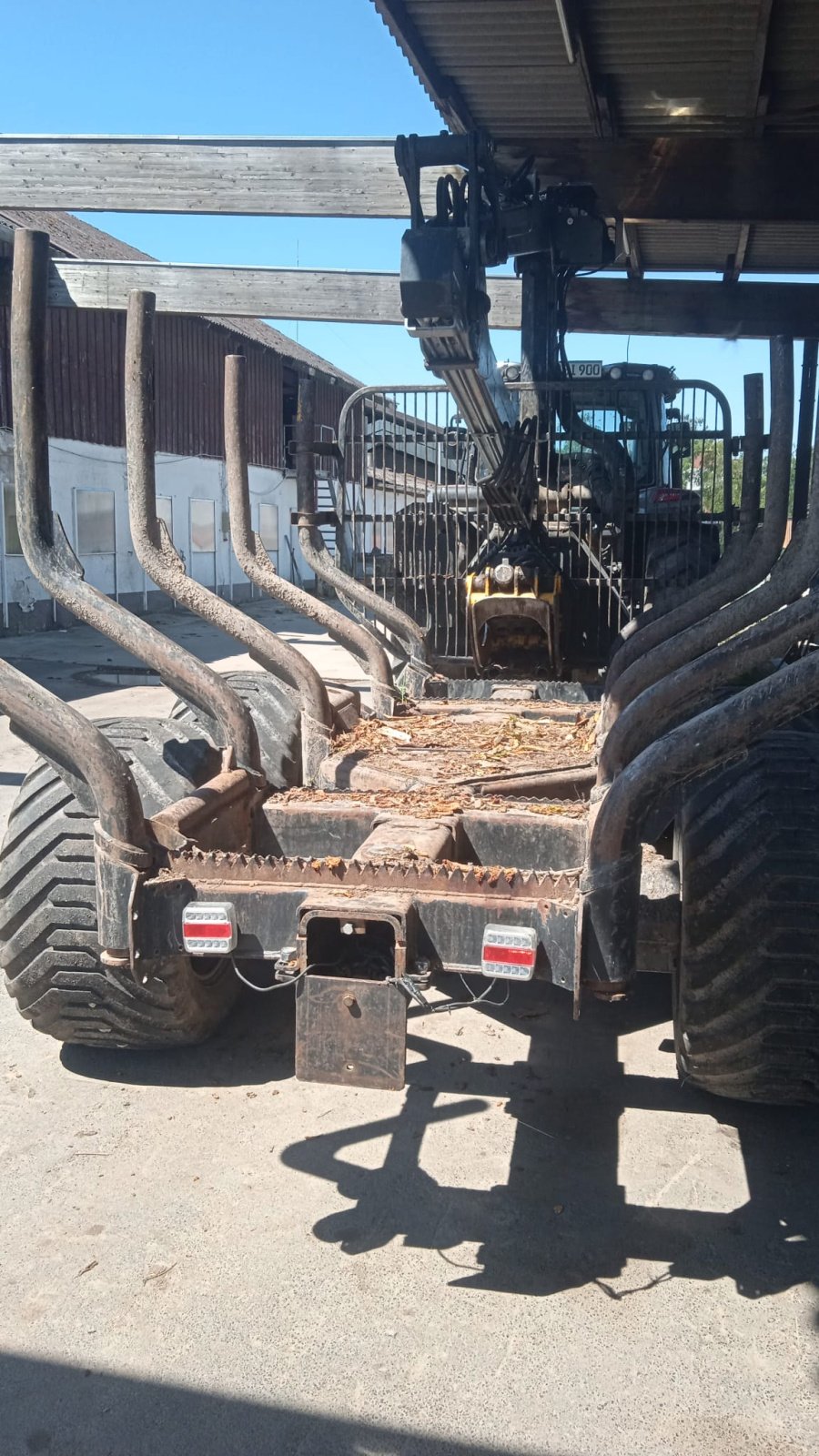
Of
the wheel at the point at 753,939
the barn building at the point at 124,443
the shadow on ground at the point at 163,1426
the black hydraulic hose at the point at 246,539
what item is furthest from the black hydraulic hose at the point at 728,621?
the barn building at the point at 124,443

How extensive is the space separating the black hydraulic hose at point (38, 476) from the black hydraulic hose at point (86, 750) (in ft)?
0.88

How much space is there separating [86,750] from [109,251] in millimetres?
23582

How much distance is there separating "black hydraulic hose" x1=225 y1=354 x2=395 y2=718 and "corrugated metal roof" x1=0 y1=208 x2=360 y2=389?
29.7 feet

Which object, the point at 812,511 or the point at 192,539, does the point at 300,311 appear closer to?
the point at 812,511

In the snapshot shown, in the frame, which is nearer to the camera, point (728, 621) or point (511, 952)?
point (511, 952)

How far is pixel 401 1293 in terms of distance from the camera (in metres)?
2.88

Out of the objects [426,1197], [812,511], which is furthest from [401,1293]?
[812,511]

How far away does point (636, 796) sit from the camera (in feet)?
9.23

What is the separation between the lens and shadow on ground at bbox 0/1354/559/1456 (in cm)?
237

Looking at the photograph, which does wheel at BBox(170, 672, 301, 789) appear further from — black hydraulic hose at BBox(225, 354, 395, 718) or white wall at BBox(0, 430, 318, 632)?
white wall at BBox(0, 430, 318, 632)

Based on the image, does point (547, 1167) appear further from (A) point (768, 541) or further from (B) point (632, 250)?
(B) point (632, 250)

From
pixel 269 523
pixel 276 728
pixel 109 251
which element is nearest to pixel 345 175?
pixel 276 728

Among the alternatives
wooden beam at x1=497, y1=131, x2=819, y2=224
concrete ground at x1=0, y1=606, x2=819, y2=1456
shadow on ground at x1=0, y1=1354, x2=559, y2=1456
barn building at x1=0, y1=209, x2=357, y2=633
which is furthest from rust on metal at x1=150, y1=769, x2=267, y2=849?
barn building at x1=0, y1=209, x2=357, y2=633

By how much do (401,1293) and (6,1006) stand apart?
2436 mm
